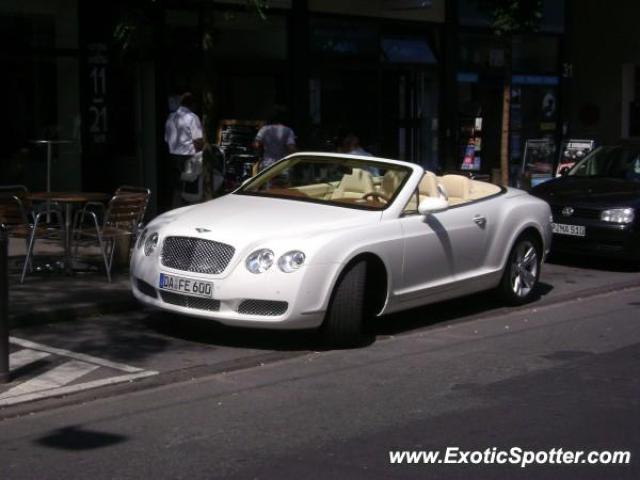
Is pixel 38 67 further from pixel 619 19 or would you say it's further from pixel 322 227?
pixel 619 19

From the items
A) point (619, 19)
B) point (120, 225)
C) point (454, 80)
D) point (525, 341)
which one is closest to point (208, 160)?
point (120, 225)

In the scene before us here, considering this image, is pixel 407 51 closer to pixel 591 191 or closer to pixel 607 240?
pixel 591 191

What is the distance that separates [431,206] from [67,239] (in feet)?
12.7

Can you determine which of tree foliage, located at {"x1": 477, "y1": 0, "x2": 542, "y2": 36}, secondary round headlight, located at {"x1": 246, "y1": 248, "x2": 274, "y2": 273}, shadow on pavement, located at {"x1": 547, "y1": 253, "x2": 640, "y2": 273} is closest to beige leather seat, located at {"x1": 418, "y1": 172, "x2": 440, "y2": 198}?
secondary round headlight, located at {"x1": 246, "y1": 248, "x2": 274, "y2": 273}

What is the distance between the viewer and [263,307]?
7.89m

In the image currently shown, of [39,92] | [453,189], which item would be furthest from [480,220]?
[39,92]

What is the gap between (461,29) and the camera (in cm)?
1909

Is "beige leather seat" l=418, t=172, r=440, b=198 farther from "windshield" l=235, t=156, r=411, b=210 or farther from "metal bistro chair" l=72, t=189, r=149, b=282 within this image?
"metal bistro chair" l=72, t=189, r=149, b=282

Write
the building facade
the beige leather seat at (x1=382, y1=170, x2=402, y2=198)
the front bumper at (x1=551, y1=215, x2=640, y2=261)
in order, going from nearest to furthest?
the beige leather seat at (x1=382, y1=170, x2=402, y2=198), the front bumper at (x1=551, y1=215, x2=640, y2=261), the building facade

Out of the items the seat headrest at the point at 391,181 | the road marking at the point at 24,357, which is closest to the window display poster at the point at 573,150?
the seat headrest at the point at 391,181

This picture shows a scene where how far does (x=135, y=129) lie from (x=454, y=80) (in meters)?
6.66

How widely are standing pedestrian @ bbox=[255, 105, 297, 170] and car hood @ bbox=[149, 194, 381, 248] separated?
547 cm

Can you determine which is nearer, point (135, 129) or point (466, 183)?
point (466, 183)

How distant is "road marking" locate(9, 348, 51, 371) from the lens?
25.0 feet
